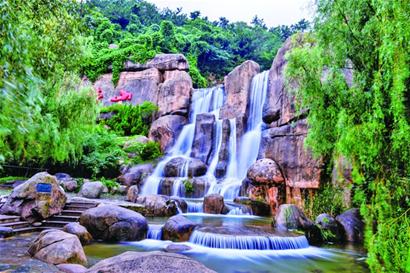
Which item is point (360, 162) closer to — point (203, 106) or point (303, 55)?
point (303, 55)

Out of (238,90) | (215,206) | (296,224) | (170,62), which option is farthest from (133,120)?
(296,224)

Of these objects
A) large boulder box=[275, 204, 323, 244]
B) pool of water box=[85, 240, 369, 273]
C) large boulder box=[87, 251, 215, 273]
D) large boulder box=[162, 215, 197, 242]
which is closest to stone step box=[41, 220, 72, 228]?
pool of water box=[85, 240, 369, 273]

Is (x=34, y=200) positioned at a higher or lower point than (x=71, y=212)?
higher

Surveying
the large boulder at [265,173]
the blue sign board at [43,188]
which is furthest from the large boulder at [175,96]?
the blue sign board at [43,188]

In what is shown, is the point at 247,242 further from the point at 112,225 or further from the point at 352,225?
the point at 352,225

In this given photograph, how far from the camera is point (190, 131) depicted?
22.7 meters

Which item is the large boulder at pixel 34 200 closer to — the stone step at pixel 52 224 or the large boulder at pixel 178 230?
the stone step at pixel 52 224

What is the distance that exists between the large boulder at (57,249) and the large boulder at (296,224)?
610 cm

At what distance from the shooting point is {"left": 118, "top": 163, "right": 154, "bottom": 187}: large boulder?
60.1 feet

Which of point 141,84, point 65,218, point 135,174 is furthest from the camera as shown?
point 141,84

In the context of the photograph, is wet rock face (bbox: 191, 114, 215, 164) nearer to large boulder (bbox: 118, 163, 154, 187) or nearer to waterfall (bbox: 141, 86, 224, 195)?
waterfall (bbox: 141, 86, 224, 195)

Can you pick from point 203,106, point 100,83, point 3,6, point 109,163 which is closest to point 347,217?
point 3,6

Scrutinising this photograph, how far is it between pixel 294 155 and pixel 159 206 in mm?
6396

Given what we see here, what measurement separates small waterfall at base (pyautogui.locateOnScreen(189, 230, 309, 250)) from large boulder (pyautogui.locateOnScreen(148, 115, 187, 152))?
1434 cm
